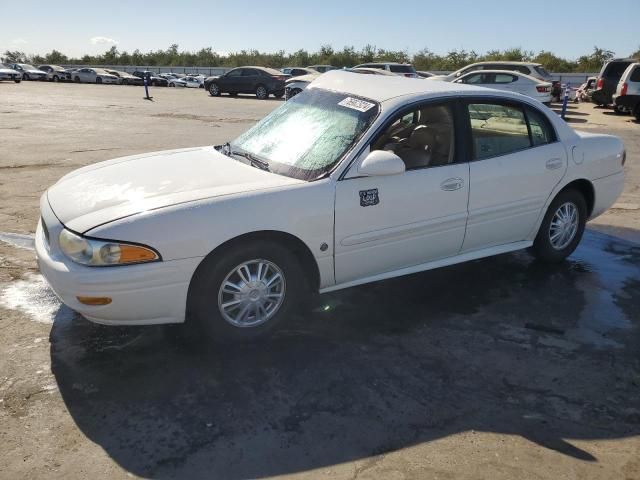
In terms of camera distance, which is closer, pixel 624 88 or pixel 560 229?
pixel 560 229

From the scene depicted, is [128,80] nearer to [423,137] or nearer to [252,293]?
[423,137]

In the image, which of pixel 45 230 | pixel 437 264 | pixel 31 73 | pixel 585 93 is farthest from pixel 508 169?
pixel 31 73

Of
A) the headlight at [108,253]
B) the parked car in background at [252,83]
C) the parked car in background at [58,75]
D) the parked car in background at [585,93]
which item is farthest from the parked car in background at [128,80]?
the headlight at [108,253]

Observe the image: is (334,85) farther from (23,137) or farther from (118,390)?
(23,137)

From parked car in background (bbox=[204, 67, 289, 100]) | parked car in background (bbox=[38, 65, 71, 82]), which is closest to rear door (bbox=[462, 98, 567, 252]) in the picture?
parked car in background (bbox=[204, 67, 289, 100])

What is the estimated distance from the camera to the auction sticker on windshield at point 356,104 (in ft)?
13.4

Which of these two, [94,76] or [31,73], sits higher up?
[31,73]

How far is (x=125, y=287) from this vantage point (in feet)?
10.4

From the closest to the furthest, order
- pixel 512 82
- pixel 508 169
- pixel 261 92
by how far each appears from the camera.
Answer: pixel 508 169 → pixel 512 82 → pixel 261 92

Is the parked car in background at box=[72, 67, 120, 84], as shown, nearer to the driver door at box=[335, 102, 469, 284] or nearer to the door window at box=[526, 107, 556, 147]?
the door window at box=[526, 107, 556, 147]

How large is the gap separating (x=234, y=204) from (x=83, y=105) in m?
20.2

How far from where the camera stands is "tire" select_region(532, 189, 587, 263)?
197 inches

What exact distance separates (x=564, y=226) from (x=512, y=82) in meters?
15.1

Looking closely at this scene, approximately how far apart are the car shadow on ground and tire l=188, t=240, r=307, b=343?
0.48 feet
